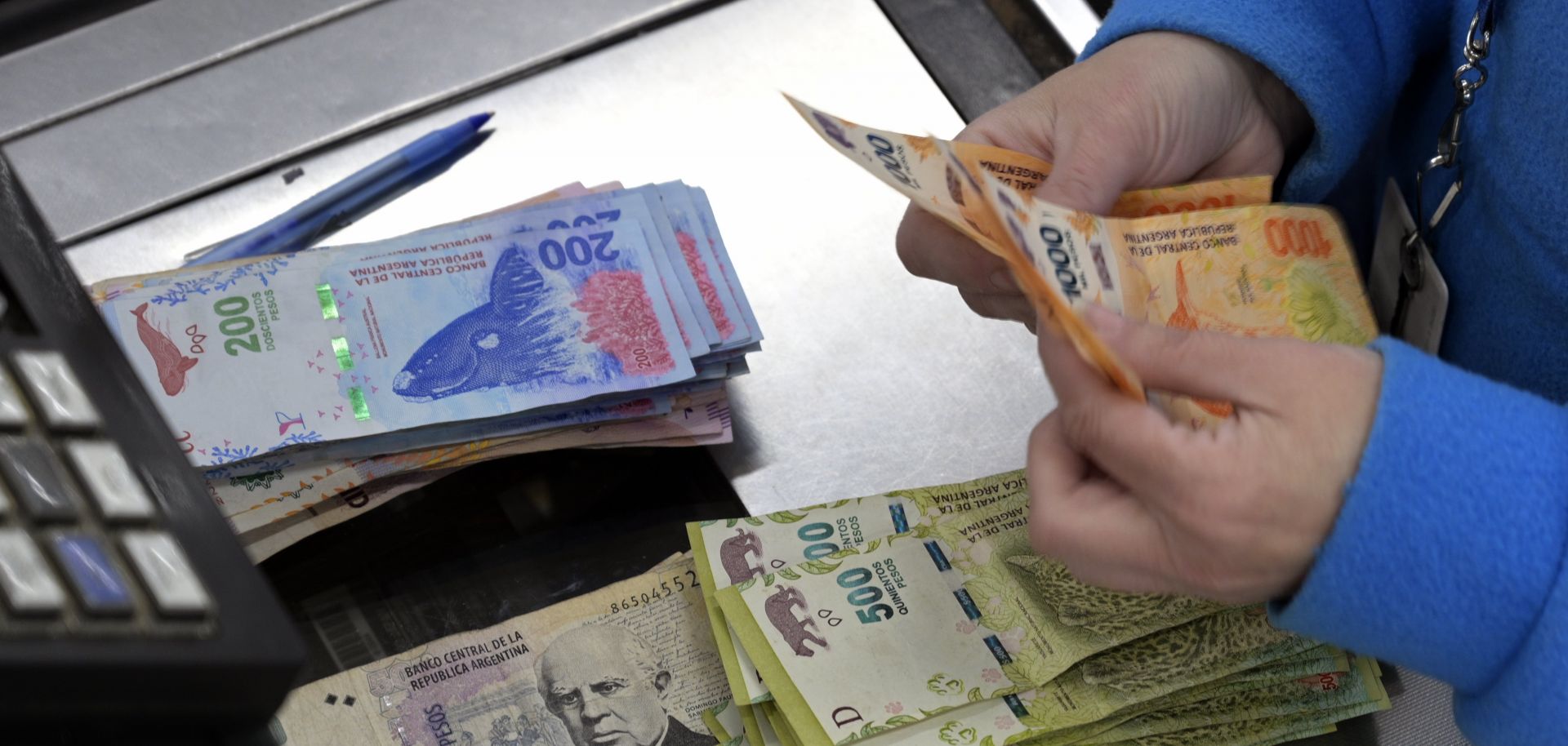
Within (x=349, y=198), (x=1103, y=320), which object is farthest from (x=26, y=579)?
(x=349, y=198)

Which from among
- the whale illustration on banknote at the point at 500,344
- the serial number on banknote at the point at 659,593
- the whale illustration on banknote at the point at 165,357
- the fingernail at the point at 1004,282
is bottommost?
the serial number on banknote at the point at 659,593

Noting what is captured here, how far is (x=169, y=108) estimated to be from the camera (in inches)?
41.8

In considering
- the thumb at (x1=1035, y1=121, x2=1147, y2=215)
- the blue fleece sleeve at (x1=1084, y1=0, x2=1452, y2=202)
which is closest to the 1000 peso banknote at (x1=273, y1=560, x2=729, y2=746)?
the thumb at (x1=1035, y1=121, x2=1147, y2=215)

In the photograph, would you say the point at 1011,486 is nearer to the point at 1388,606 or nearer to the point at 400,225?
the point at 1388,606

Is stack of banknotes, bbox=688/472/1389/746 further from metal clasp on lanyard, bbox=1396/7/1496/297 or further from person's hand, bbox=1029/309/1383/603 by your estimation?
metal clasp on lanyard, bbox=1396/7/1496/297

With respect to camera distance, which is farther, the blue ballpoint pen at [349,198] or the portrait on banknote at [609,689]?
the blue ballpoint pen at [349,198]

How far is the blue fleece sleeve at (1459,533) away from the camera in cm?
54

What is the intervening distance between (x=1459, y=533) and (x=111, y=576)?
1.66 ft

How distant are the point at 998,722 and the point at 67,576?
51 centimetres

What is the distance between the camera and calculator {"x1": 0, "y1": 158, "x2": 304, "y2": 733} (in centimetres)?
37

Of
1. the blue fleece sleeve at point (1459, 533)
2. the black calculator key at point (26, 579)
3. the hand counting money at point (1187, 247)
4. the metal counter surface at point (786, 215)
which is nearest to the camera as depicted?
the black calculator key at point (26, 579)

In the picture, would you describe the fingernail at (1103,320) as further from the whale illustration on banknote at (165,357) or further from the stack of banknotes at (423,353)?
the whale illustration on banknote at (165,357)

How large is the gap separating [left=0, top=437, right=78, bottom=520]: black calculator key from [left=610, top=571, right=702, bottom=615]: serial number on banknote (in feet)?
1.46

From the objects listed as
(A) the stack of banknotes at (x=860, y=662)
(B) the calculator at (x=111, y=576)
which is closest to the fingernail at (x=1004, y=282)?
(A) the stack of banknotes at (x=860, y=662)
